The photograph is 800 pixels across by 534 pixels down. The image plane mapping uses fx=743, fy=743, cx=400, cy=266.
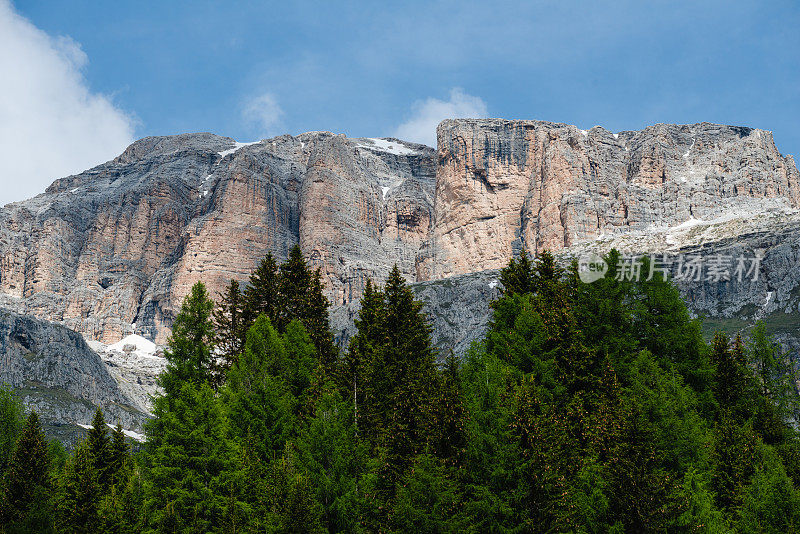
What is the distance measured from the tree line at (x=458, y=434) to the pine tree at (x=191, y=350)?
16 cm

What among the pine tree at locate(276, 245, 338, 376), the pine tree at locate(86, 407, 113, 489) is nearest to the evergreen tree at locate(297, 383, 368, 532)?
the pine tree at locate(276, 245, 338, 376)

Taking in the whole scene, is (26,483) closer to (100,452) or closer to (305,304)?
(100,452)

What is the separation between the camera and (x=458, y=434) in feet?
121

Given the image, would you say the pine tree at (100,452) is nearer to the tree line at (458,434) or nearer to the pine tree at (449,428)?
the tree line at (458,434)

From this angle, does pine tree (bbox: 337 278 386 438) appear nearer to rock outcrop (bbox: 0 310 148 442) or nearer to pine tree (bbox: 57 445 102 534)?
pine tree (bbox: 57 445 102 534)

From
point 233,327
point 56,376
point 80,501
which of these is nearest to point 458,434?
point 80,501

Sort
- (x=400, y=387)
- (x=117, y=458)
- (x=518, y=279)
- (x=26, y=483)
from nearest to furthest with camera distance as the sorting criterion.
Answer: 1. (x=400, y=387)
2. (x=26, y=483)
3. (x=117, y=458)
4. (x=518, y=279)

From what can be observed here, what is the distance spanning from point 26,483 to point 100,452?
5288mm

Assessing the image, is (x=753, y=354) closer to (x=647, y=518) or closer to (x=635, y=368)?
(x=635, y=368)

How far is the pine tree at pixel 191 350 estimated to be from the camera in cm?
5222

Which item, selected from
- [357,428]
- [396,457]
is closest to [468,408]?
[396,457]

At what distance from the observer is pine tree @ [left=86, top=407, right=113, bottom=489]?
52022 mm

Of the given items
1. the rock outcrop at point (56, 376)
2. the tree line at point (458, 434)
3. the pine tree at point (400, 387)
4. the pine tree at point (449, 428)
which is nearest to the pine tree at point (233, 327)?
the tree line at point (458, 434)

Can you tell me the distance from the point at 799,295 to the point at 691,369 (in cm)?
14241
